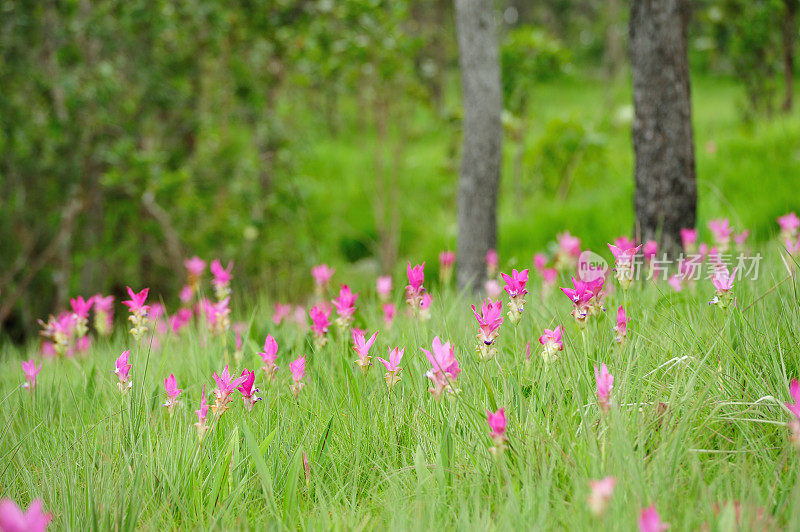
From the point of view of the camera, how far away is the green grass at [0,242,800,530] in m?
1.33

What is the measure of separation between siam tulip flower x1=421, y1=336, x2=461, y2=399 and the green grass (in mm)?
56

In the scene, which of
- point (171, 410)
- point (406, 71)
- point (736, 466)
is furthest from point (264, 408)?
point (406, 71)

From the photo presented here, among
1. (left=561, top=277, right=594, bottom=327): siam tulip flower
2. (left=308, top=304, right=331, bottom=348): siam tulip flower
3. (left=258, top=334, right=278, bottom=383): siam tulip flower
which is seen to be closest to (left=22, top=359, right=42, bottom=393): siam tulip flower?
(left=258, top=334, right=278, bottom=383): siam tulip flower

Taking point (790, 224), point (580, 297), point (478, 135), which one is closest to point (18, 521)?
point (580, 297)

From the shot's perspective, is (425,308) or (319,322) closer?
(319,322)

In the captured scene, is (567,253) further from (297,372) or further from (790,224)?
(297,372)

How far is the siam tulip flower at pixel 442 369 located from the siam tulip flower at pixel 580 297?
378 millimetres

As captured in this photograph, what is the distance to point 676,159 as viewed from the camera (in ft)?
11.9

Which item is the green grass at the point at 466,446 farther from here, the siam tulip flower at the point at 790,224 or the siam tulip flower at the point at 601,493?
the siam tulip flower at the point at 790,224

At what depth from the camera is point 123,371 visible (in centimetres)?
188

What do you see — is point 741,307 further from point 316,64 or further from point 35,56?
point 35,56

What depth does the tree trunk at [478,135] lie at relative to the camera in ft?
14.8

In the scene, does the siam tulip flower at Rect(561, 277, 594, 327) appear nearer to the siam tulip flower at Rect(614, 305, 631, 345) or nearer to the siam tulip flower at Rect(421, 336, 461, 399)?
the siam tulip flower at Rect(614, 305, 631, 345)

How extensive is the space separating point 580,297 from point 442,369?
0.44 m
